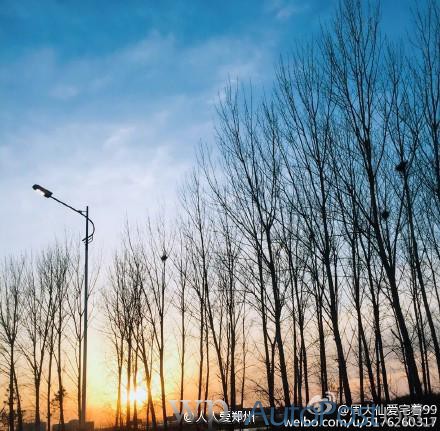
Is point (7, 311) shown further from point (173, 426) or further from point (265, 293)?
point (265, 293)

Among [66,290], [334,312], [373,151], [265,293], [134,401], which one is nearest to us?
[373,151]

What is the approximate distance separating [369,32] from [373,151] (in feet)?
7.93

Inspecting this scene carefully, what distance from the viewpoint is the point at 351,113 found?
7738 mm

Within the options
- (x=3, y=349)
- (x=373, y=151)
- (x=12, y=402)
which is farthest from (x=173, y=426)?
(x=373, y=151)

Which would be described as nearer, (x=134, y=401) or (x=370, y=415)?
(x=370, y=415)

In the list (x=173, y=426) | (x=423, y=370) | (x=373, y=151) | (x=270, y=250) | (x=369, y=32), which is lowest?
(x=173, y=426)

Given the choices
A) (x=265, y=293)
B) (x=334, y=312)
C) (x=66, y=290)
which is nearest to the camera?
(x=334, y=312)

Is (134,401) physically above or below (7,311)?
below

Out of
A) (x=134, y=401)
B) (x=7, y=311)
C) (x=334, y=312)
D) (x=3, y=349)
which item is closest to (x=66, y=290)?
(x=7, y=311)

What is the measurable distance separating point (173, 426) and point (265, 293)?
21332 mm

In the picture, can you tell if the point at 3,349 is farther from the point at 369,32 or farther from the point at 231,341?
the point at 369,32

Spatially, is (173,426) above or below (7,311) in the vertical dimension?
below

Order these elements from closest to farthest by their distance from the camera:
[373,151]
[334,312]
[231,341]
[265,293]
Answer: [373,151], [334,312], [265,293], [231,341]

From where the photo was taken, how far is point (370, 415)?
7859mm
